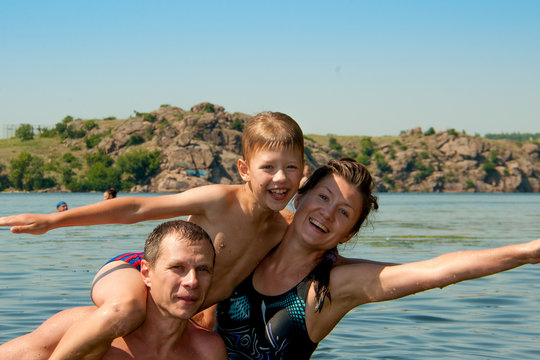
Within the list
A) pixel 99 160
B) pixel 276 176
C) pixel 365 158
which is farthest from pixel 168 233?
pixel 365 158

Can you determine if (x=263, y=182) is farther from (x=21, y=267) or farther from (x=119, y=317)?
(x=21, y=267)

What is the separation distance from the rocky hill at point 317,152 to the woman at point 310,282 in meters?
102

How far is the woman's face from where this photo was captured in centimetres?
459

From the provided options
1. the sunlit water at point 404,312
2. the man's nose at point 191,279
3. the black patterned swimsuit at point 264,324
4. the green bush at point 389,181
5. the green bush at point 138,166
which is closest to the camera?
the man's nose at point 191,279

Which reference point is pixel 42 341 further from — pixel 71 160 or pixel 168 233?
pixel 71 160

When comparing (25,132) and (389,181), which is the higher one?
(25,132)

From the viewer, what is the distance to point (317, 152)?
468ft

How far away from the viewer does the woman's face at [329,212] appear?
15.1 feet

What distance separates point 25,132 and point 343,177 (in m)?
162

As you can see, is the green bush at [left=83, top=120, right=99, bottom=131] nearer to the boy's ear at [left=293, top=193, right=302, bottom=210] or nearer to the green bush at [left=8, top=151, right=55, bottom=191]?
the green bush at [left=8, top=151, right=55, bottom=191]

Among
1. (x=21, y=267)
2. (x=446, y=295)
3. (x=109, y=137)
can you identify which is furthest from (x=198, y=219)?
(x=109, y=137)

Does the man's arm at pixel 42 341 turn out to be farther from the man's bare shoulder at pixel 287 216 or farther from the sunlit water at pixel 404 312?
the sunlit water at pixel 404 312

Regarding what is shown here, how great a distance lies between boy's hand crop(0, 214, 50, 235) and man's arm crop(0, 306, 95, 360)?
0.51 metres

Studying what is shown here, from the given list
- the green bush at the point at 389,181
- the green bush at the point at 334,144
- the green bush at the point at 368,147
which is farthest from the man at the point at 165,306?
the green bush at the point at 334,144
